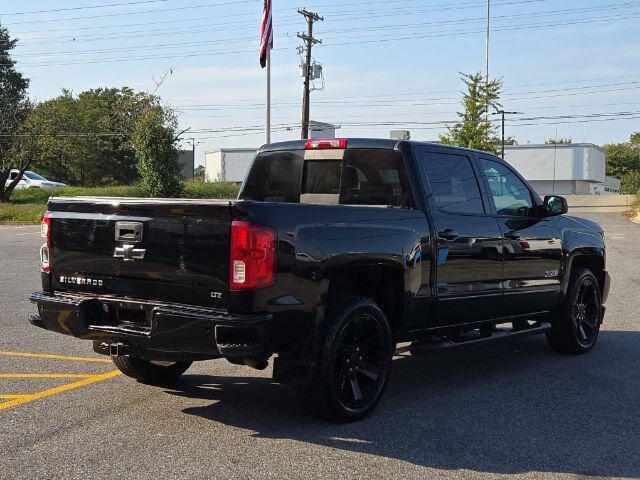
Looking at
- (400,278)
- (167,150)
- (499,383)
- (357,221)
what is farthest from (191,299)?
(167,150)

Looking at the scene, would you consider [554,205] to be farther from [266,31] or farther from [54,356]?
[266,31]

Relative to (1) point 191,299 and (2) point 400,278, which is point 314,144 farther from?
(1) point 191,299

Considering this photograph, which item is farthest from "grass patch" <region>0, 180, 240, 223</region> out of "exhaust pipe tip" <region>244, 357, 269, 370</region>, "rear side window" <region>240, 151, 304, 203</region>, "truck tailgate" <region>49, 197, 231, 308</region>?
"exhaust pipe tip" <region>244, 357, 269, 370</region>

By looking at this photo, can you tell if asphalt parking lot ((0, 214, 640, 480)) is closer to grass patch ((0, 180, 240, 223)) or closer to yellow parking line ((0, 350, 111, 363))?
yellow parking line ((0, 350, 111, 363))

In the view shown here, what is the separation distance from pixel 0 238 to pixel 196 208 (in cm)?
2244

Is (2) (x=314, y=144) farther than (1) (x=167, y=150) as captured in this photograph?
No

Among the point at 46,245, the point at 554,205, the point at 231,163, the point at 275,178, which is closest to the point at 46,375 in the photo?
the point at 46,245

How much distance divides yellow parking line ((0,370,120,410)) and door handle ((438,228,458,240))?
2.93m

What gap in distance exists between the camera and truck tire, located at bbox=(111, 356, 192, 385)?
618 cm

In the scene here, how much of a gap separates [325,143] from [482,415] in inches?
98.4

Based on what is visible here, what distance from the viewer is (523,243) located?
7078mm

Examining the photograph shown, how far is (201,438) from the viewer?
493 centimetres

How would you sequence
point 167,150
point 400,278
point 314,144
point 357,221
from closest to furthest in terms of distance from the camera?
1. point 357,221
2. point 400,278
3. point 314,144
4. point 167,150

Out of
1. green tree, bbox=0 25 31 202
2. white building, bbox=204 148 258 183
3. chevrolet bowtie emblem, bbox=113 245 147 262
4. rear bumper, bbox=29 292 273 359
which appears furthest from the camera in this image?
white building, bbox=204 148 258 183
